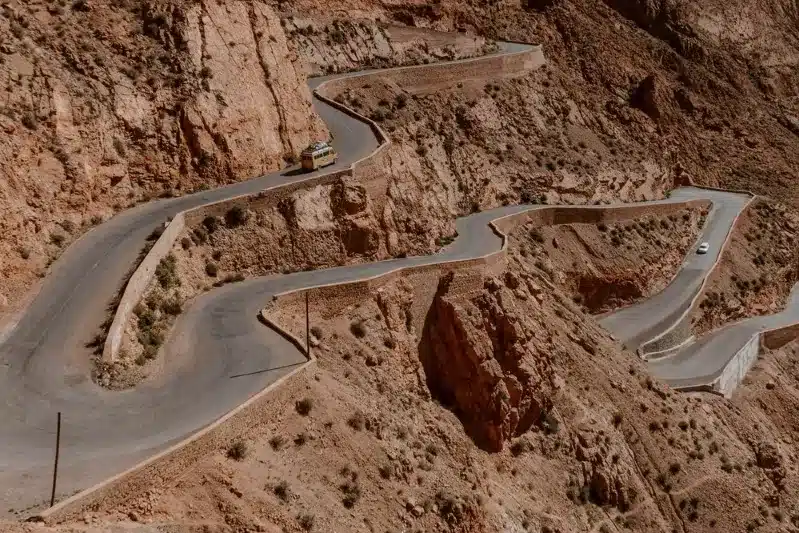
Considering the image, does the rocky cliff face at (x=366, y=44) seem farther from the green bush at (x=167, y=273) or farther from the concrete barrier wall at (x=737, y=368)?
the concrete barrier wall at (x=737, y=368)

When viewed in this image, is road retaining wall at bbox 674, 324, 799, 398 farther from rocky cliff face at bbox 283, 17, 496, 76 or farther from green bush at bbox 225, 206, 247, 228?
rocky cliff face at bbox 283, 17, 496, 76

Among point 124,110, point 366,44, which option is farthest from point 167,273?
point 366,44

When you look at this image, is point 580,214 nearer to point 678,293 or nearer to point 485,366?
point 678,293

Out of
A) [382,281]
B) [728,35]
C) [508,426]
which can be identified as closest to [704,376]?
[508,426]

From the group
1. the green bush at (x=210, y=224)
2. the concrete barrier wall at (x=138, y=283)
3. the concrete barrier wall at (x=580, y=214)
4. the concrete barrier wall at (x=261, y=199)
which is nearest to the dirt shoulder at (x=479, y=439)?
the concrete barrier wall at (x=580, y=214)

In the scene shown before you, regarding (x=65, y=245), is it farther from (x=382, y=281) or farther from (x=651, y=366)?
(x=651, y=366)

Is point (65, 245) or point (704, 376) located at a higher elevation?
point (65, 245)
